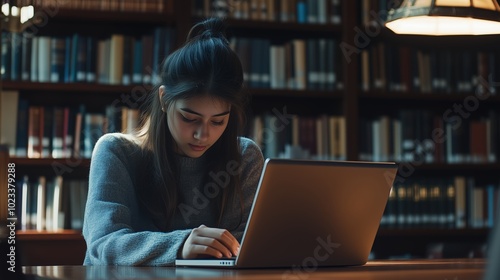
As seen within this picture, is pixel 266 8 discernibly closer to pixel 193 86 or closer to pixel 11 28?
pixel 11 28

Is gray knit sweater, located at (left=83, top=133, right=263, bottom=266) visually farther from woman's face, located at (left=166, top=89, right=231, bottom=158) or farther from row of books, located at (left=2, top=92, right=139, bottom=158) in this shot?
row of books, located at (left=2, top=92, right=139, bottom=158)

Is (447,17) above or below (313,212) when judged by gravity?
above

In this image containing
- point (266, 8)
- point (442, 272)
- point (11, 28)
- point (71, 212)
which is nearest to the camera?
point (442, 272)

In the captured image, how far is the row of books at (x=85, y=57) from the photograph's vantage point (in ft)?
10.6

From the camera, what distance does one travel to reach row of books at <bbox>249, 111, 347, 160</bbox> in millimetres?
3502

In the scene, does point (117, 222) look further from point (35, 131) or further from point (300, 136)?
point (300, 136)

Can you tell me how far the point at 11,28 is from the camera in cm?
228

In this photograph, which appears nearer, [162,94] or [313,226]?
[313,226]

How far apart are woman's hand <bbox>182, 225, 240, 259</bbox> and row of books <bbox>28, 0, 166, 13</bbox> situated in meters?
2.06

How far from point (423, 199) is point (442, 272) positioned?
7.77 feet

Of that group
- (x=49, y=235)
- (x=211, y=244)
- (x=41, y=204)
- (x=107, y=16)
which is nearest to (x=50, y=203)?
(x=41, y=204)

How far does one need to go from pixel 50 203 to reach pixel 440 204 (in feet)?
5.86

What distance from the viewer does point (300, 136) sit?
355cm

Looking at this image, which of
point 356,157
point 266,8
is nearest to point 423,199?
point 356,157
